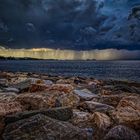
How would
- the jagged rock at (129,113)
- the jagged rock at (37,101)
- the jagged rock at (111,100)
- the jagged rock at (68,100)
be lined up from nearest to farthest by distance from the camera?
the jagged rock at (129,113), the jagged rock at (37,101), the jagged rock at (68,100), the jagged rock at (111,100)

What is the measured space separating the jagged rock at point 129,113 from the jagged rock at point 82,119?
671 millimetres

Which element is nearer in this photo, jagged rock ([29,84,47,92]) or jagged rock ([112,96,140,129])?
jagged rock ([112,96,140,129])

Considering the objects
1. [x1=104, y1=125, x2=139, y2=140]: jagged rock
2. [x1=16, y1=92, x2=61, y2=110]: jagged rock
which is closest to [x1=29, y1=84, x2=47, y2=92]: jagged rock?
[x1=16, y1=92, x2=61, y2=110]: jagged rock

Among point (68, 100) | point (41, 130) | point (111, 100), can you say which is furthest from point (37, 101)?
point (111, 100)

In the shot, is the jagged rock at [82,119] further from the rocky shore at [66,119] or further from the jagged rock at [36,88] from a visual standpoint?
the jagged rock at [36,88]

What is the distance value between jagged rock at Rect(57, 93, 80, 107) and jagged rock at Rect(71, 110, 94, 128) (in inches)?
32.5

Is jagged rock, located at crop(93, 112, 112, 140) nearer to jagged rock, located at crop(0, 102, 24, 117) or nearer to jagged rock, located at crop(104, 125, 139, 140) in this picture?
jagged rock, located at crop(104, 125, 139, 140)

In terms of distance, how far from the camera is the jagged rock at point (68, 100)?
352 inches

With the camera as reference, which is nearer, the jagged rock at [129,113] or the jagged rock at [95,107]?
the jagged rock at [129,113]

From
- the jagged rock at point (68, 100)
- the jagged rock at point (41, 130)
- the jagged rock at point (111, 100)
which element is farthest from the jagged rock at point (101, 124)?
the jagged rock at point (111, 100)

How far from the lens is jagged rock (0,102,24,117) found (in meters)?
7.71

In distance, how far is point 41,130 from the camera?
249 inches

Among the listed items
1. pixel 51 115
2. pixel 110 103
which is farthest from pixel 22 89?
pixel 51 115

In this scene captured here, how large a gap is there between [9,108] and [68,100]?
203 centimetres
